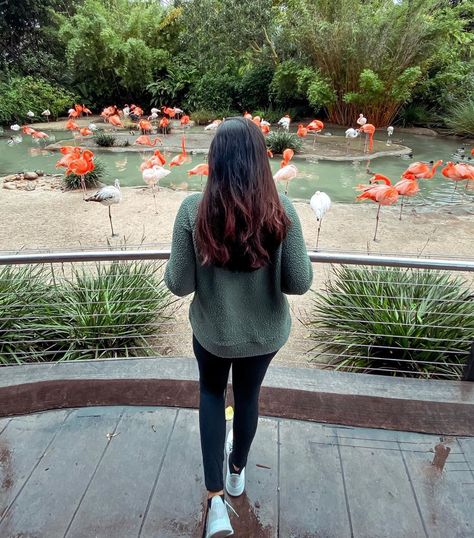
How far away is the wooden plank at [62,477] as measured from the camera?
4.83 ft

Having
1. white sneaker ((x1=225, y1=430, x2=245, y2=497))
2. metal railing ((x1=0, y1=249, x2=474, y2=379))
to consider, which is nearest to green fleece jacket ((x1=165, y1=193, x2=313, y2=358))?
white sneaker ((x1=225, y1=430, x2=245, y2=497))

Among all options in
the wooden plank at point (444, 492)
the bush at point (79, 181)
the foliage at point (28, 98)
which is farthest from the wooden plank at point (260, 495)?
the foliage at point (28, 98)

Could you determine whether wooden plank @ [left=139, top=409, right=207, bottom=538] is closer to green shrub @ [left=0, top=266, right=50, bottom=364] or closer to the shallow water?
green shrub @ [left=0, top=266, right=50, bottom=364]

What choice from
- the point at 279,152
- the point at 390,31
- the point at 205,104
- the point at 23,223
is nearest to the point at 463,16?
the point at 390,31

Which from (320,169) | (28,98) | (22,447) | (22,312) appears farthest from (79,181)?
(28,98)

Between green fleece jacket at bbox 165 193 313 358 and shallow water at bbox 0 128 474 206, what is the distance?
671 centimetres

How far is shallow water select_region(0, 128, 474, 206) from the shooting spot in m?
8.02

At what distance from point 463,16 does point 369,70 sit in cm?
764

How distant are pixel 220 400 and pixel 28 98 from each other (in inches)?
721

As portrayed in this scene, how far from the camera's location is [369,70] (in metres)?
12.1

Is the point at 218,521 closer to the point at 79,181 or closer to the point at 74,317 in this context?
the point at 74,317

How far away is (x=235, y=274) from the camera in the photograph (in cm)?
117

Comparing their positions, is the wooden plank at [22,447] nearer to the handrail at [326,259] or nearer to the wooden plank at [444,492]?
the handrail at [326,259]

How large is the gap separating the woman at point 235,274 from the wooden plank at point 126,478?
307mm
